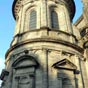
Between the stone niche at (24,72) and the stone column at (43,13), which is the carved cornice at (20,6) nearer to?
the stone column at (43,13)

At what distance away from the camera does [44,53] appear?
2195cm

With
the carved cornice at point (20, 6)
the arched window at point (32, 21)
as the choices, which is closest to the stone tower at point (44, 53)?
the arched window at point (32, 21)

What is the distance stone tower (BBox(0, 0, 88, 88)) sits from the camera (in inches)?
821

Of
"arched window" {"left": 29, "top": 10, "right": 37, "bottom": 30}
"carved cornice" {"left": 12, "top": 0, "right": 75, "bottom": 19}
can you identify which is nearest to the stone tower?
"arched window" {"left": 29, "top": 10, "right": 37, "bottom": 30}

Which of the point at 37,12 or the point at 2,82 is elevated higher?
the point at 37,12

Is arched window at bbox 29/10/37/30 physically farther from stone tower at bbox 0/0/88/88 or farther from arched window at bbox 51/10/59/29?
arched window at bbox 51/10/59/29

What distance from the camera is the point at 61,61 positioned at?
71.1 feet

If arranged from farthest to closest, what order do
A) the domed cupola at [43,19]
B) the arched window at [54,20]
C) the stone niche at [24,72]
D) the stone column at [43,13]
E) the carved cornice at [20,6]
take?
the carved cornice at [20,6], the arched window at [54,20], the stone column at [43,13], the domed cupola at [43,19], the stone niche at [24,72]

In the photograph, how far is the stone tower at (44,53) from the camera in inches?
821

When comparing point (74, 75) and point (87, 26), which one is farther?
point (87, 26)

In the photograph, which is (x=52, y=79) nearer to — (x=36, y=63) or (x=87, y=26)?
(x=36, y=63)

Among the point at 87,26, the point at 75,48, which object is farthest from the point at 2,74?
the point at 87,26

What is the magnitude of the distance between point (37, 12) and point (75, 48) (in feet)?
18.8

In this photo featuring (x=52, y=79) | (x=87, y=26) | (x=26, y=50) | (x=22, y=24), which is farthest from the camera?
(x=87, y=26)
